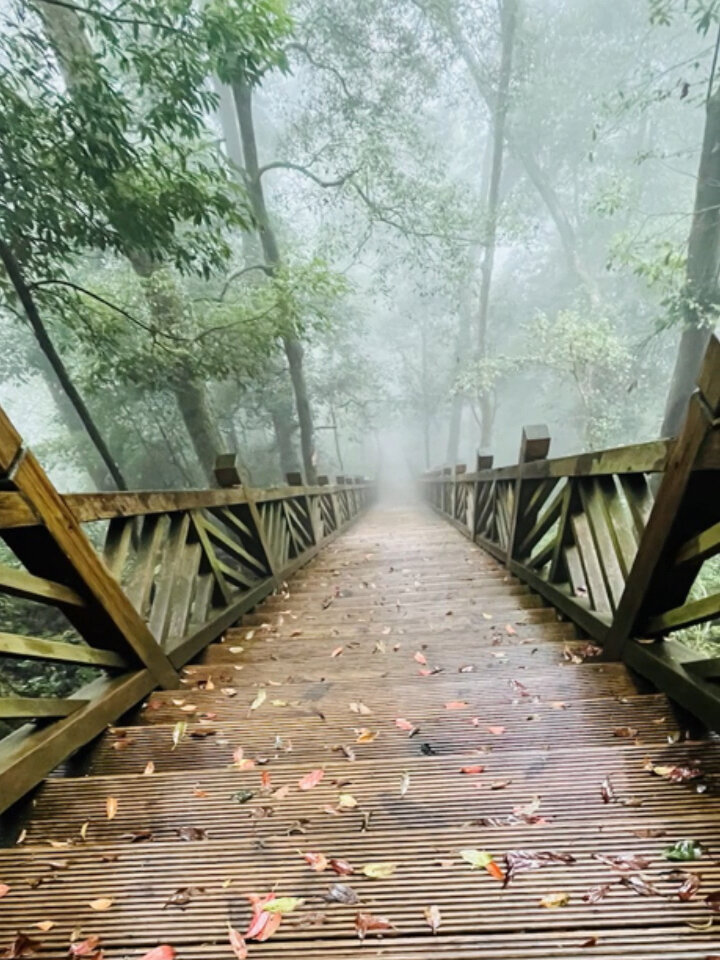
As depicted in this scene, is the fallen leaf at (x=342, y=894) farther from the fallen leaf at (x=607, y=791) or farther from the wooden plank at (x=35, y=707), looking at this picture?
the wooden plank at (x=35, y=707)

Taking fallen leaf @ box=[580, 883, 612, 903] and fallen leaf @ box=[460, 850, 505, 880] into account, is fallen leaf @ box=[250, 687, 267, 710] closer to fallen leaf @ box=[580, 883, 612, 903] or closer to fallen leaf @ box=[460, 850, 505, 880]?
fallen leaf @ box=[460, 850, 505, 880]

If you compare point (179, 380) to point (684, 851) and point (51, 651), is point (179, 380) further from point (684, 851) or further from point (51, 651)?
point (684, 851)

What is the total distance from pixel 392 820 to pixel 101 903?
66 centimetres

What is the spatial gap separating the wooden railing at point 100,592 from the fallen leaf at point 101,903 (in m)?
0.51

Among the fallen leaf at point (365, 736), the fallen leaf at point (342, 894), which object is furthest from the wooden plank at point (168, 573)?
the fallen leaf at point (342, 894)

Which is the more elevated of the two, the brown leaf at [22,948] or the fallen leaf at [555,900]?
the fallen leaf at [555,900]

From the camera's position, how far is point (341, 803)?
122 centimetres

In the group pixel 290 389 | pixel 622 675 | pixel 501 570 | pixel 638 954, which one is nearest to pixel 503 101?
pixel 290 389

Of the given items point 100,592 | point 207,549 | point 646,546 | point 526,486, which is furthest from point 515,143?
point 100,592

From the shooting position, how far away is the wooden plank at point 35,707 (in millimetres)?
1310

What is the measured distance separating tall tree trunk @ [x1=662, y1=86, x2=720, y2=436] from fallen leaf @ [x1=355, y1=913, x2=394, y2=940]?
18.6 feet

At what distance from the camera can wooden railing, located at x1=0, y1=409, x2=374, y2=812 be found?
1.38 m

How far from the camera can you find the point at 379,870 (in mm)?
978

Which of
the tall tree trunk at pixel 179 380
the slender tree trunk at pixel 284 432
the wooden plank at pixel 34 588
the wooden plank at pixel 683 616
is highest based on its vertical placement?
the slender tree trunk at pixel 284 432
